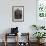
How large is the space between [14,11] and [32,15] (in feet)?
2.80

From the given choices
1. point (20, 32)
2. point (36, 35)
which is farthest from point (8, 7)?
point (36, 35)

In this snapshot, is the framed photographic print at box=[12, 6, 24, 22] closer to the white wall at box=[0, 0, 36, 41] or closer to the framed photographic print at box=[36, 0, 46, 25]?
the white wall at box=[0, 0, 36, 41]

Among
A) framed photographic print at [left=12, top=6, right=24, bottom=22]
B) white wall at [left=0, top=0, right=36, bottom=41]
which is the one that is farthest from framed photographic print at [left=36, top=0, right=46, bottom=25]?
framed photographic print at [left=12, top=6, right=24, bottom=22]

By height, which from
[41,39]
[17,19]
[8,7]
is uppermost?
[8,7]

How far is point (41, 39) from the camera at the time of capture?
6.40m

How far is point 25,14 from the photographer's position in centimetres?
695

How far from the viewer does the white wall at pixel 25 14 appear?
6887 mm

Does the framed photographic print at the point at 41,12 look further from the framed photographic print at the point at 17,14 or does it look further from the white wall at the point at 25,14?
the framed photographic print at the point at 17,14

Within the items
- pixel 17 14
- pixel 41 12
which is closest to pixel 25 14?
pixel 17 14

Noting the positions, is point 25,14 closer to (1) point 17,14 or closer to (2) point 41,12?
(1) point 17,14

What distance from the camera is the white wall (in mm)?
6887

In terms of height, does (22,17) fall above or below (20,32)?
above

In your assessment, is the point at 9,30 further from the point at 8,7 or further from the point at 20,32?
the point at 8,7

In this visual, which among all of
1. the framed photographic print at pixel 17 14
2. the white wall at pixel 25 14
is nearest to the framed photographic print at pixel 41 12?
the white wall at pixel 25 14
